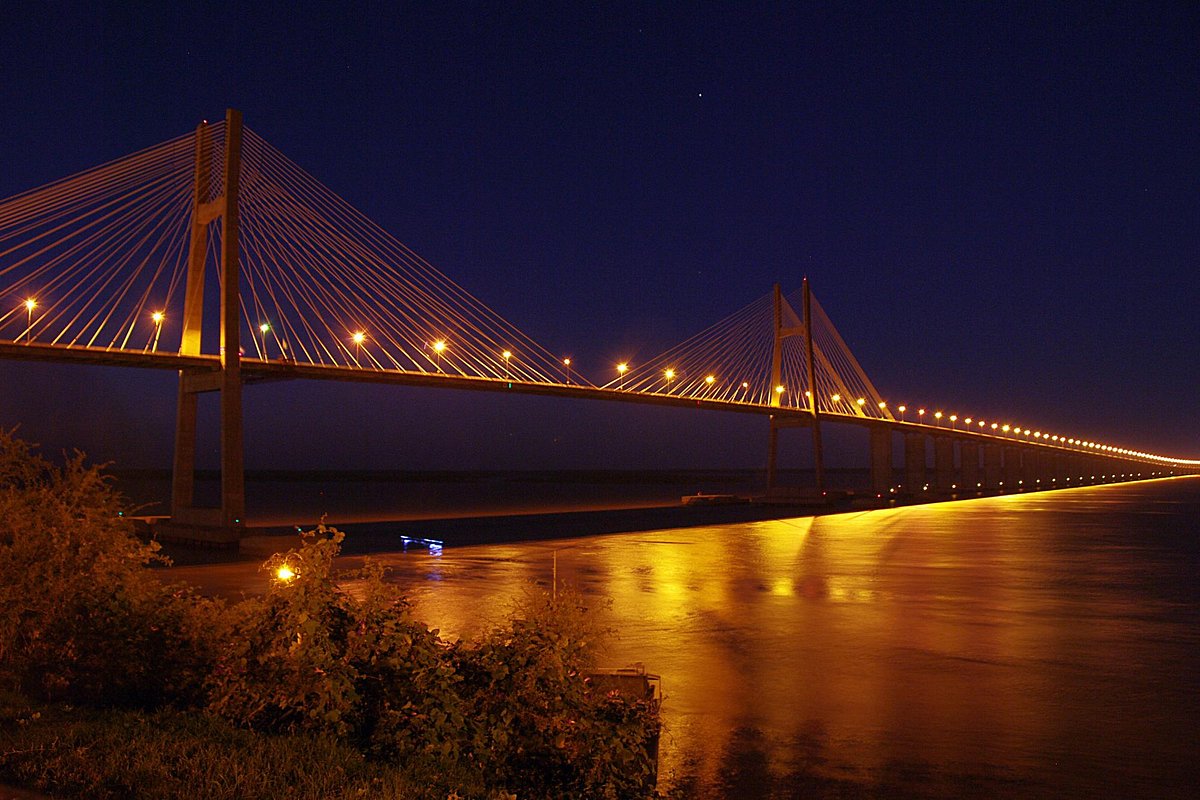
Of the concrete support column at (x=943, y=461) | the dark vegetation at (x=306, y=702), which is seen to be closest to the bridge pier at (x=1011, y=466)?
the concrete support column at (x=943, y=461)

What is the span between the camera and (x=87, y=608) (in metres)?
7.10

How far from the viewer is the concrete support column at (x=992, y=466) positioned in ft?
372

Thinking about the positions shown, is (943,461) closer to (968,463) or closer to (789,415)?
(968,463)

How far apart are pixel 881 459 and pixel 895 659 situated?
73391 mm

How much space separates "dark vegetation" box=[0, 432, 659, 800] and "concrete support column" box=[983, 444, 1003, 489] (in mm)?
114342

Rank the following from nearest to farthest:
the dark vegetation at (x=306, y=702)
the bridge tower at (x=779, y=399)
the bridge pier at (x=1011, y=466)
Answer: the dark vegetation at (x=306, y=702), the bridge tower at (x=779, y=399), the bridge pier at (x=1011, y=466)

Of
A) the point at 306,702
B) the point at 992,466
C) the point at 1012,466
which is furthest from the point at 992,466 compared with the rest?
the point at 306,702

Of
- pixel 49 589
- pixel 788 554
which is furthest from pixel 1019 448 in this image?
pixel 49 589

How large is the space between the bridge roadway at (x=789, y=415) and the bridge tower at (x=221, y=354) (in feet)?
2.78

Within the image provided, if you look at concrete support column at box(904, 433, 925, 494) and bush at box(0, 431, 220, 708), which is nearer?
bush at box(0, 431, 220, 708)

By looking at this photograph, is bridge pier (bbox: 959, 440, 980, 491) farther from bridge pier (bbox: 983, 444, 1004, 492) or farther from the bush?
the bush

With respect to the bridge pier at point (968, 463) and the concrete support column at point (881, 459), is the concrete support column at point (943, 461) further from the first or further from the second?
the concrete support column at point (881, 459)

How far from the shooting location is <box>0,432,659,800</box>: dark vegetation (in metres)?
5.15

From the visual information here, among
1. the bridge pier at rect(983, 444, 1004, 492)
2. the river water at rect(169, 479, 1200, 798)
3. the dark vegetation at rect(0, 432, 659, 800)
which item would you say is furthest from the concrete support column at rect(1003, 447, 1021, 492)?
the dark vegetation at rect(0, 432, 659, 800)
